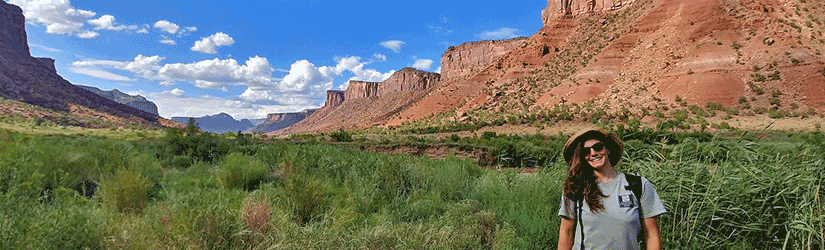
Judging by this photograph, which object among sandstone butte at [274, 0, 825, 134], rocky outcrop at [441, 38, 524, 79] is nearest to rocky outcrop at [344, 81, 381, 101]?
rocky outcrop at [441, 38, 524, 79]

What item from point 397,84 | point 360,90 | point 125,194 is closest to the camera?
point 125,194

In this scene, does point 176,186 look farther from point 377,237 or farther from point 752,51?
point 752,51

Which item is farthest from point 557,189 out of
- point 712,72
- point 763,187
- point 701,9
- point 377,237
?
point 701,9

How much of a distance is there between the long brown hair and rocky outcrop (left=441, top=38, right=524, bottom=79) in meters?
109

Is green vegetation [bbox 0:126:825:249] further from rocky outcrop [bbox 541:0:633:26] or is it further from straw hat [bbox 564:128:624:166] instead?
rocky outcrop [bbox 541:0:633:26]

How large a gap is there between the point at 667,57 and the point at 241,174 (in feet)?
159

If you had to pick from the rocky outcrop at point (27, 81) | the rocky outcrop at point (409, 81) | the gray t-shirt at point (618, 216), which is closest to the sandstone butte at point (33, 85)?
the rocky outcrop at point (27, 81)

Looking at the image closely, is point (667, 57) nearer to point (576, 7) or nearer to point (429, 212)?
point (576, 7)

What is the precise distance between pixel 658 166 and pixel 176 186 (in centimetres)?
834

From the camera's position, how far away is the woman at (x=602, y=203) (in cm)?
270

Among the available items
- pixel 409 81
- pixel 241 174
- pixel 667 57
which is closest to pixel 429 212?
pixel 241 174

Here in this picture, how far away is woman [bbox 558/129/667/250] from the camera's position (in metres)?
2.70

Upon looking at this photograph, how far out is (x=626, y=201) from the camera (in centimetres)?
271

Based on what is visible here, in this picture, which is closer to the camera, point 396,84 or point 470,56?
point 470,56
